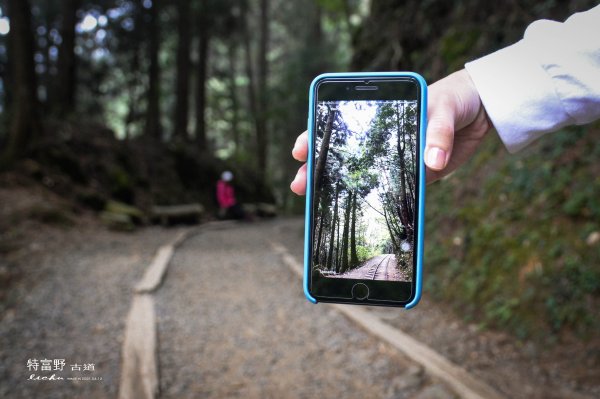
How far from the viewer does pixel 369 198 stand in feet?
3.76

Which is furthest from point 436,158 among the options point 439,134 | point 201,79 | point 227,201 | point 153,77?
point 201,79

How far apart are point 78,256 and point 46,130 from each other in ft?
19.0

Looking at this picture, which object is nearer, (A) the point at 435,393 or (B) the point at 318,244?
(B) the point at 318,244

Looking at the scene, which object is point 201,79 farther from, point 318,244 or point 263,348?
point 318,244

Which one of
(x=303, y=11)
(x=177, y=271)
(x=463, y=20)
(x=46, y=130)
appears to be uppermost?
(x=303, y=11)

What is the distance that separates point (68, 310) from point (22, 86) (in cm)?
672

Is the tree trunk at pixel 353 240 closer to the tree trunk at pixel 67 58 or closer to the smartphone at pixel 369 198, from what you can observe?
the smartphone at pixel 369 198

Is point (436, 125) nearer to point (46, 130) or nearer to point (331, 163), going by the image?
point (331, 163)

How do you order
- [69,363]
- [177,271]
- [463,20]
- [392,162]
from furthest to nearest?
[463,20] → [177,271] → [69,363] → [392,162]

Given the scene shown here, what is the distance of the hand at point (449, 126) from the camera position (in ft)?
3.69

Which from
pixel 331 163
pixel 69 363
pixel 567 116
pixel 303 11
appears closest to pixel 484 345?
pixel 69 363

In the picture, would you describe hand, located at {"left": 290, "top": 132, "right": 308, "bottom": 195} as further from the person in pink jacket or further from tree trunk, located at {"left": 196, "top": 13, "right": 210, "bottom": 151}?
tree trunk, located at {"left": 196, "top": 13, "right": 210, "bottom": 151}

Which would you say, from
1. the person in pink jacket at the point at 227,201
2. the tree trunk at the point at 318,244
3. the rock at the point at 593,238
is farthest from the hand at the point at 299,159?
the person in pink jacket at the point at 227,201

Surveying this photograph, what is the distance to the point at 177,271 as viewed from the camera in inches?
308
